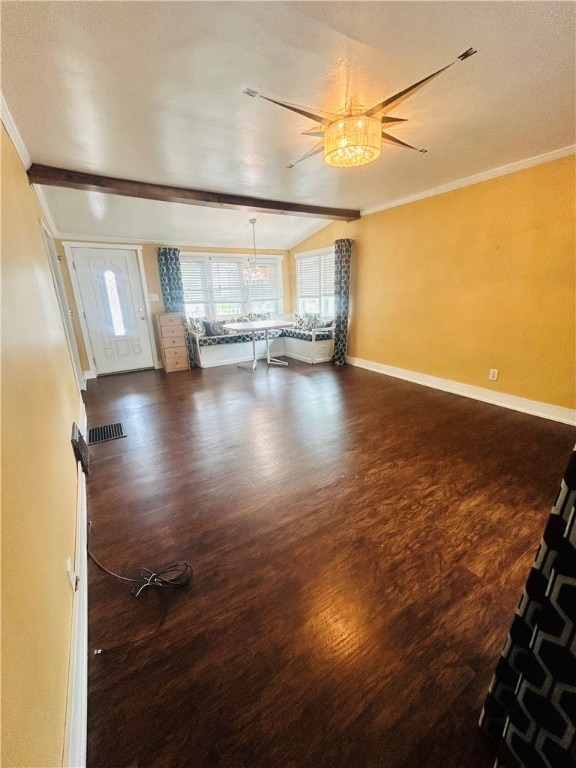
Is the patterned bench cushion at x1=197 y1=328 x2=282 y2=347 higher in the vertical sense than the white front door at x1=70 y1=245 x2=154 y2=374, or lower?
lower

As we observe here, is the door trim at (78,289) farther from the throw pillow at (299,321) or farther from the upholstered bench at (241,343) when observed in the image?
the throw pillow at (299,321)

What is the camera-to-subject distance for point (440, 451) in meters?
2.59

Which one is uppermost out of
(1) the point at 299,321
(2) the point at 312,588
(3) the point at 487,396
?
(1) the point at 299,321

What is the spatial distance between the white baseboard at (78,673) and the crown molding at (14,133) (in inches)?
97.1

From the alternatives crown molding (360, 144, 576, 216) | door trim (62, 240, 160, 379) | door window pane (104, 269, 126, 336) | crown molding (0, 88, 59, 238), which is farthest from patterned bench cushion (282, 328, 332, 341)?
crown molding (0, 88, 59, 238)

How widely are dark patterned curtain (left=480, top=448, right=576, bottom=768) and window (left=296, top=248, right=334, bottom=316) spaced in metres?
5.74

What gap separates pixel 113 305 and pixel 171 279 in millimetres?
1098

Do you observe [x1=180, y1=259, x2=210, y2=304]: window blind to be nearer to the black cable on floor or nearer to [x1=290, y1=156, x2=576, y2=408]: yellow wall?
[x1=290, y1=156, x2=576, y2=408]: yellow wall

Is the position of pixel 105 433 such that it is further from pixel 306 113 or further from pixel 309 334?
pixel 309 334

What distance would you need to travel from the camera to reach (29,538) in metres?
0.88

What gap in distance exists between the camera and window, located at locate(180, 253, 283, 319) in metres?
5.98

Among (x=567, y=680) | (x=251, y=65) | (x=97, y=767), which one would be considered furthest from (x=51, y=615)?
(x=251, y=65)

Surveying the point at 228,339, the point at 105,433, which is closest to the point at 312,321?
the point at 228,339

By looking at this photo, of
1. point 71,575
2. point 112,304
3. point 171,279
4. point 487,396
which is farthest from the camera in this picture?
point 171,279
